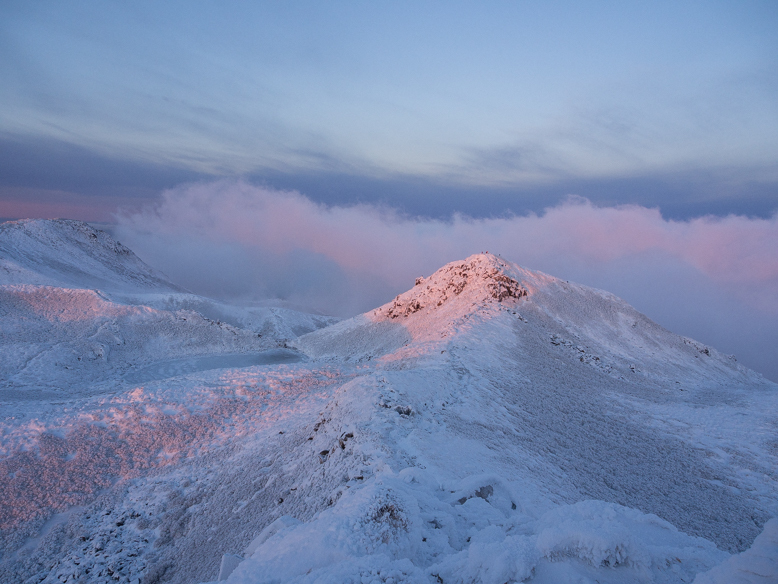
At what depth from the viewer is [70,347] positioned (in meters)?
20.5

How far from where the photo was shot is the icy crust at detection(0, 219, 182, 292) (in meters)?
29.1

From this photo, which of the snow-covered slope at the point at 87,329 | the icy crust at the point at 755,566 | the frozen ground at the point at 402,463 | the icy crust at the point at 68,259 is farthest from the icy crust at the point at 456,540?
the icy crust at the point at 68,259

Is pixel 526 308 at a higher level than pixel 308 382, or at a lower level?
higher

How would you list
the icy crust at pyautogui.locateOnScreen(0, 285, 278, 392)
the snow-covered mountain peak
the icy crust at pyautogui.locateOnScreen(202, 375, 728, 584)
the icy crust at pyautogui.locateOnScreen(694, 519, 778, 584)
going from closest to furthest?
1. the icy crust at pyautogui.locateOnScreen(694, 519, 778, 584)
2. the icy crust at pyautogui.locateOnScreen(202, 375, 728, 584)
3. the icy crust at pyautogui.locateOnScreen(0, 285, 278, 392)
4. the snow-covered mountain peak

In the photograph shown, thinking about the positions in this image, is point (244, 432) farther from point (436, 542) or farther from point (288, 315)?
point (288, 315)

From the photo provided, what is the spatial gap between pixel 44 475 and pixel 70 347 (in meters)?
13.9

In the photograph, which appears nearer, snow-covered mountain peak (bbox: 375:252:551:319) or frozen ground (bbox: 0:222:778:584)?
frozen ground (bbox: 0:222:778:584)

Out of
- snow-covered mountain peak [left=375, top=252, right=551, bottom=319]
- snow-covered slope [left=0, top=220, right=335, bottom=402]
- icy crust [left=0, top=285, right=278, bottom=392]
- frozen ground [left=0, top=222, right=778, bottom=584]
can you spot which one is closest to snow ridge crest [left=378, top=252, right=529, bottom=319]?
snow-covered mountain peak [left=375, top=252, right=551, bottom=319]

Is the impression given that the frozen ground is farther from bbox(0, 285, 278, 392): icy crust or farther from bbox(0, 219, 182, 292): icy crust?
bbox(0, 219, 182, 292): icy crust

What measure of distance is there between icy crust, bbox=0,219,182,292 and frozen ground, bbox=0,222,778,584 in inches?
313

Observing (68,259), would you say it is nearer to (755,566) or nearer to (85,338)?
(85,338)

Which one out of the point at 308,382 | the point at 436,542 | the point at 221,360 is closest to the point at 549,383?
the point at 308,382

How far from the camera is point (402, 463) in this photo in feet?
23.9

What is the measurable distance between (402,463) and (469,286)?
1827 centimetres
